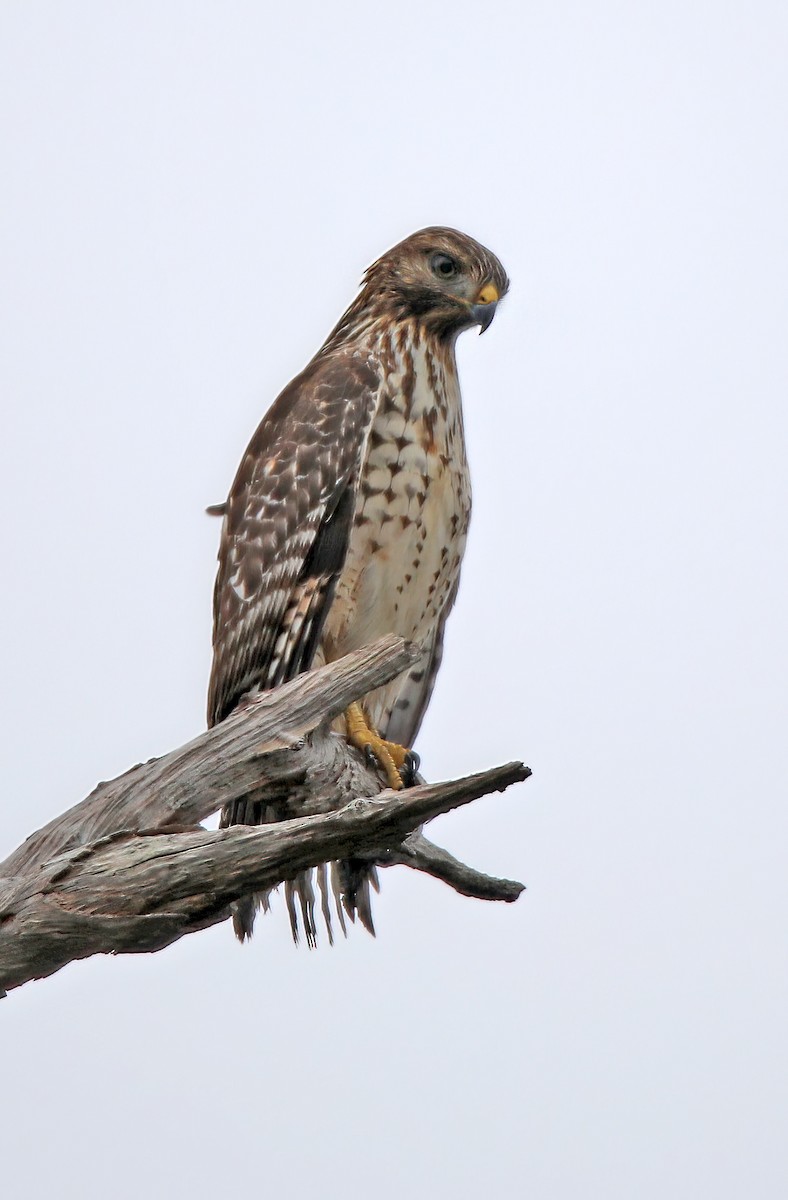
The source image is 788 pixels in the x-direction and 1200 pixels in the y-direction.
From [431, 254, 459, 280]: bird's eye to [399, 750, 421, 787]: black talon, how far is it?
4.61 ft

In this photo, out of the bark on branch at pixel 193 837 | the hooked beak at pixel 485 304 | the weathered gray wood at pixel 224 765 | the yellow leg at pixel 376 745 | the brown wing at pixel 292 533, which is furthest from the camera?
the hooked beak at pixel 485 304

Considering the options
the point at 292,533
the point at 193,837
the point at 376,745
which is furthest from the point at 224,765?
the point at 292,533

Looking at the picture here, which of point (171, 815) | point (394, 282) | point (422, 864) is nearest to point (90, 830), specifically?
point (171, 815)

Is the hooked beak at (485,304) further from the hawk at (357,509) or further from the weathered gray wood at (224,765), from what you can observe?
the weathered gray wood at (224,765)

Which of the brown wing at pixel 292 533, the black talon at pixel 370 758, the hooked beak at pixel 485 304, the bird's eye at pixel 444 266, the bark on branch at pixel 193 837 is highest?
the bird's eye at pixel 444 266

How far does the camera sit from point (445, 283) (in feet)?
14.0

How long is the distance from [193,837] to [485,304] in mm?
1979

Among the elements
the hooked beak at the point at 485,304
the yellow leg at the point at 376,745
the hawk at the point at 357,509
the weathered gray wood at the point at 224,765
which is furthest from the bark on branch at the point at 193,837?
the hooked beak at the point at 485,304

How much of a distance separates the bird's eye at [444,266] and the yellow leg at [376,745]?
4.29ft

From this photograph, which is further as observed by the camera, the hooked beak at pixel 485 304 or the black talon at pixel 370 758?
the hooked beak at pixel 485 304

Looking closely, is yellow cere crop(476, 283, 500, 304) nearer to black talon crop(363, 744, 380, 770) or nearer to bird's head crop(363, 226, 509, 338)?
bird's head crop(363, 226, 509, 338)

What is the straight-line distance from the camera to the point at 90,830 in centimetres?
323

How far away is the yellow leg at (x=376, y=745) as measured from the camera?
3760 mm

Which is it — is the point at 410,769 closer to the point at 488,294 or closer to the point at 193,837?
the point at 193,837
